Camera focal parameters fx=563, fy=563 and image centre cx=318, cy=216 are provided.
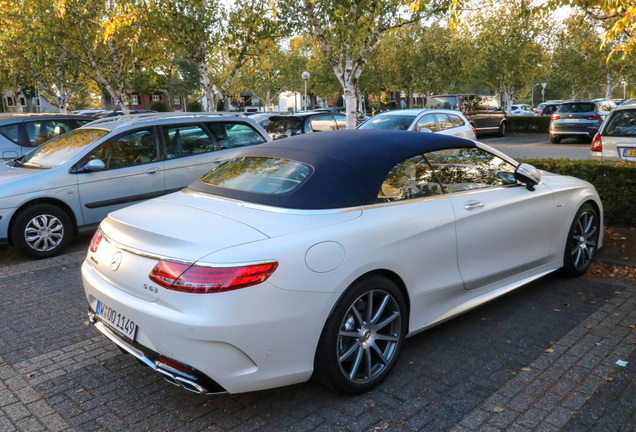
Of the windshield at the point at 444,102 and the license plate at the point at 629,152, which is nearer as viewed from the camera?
the license plate at the point at 629,152

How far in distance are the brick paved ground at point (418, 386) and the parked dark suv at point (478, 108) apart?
19.6 meters

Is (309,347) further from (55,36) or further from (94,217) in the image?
(55,36)

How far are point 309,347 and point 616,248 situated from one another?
483 centimetres

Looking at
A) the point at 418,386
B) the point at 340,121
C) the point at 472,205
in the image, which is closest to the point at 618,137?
the point at 472,205

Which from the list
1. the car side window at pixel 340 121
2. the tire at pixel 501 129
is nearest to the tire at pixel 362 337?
the car side window at pixel 340 121

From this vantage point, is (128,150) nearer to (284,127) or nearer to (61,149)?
(61,149)

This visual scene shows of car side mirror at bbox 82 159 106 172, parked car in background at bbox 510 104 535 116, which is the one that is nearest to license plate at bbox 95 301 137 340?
car side mirror at bbox 82 159 106 172

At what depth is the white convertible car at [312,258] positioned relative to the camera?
296 cm

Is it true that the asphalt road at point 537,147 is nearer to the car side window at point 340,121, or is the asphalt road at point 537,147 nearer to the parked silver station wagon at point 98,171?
the car side window at point 340,121

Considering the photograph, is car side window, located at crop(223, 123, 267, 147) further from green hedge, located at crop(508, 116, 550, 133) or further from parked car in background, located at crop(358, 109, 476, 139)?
green hedge, located at crop(508, 116, 550, 133)

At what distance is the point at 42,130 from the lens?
10016 millimetres

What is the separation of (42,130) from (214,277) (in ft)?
28.0

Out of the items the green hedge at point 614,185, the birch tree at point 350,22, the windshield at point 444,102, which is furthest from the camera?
the windshield at point 444,102

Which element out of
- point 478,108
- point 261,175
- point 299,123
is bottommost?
point 478,108
